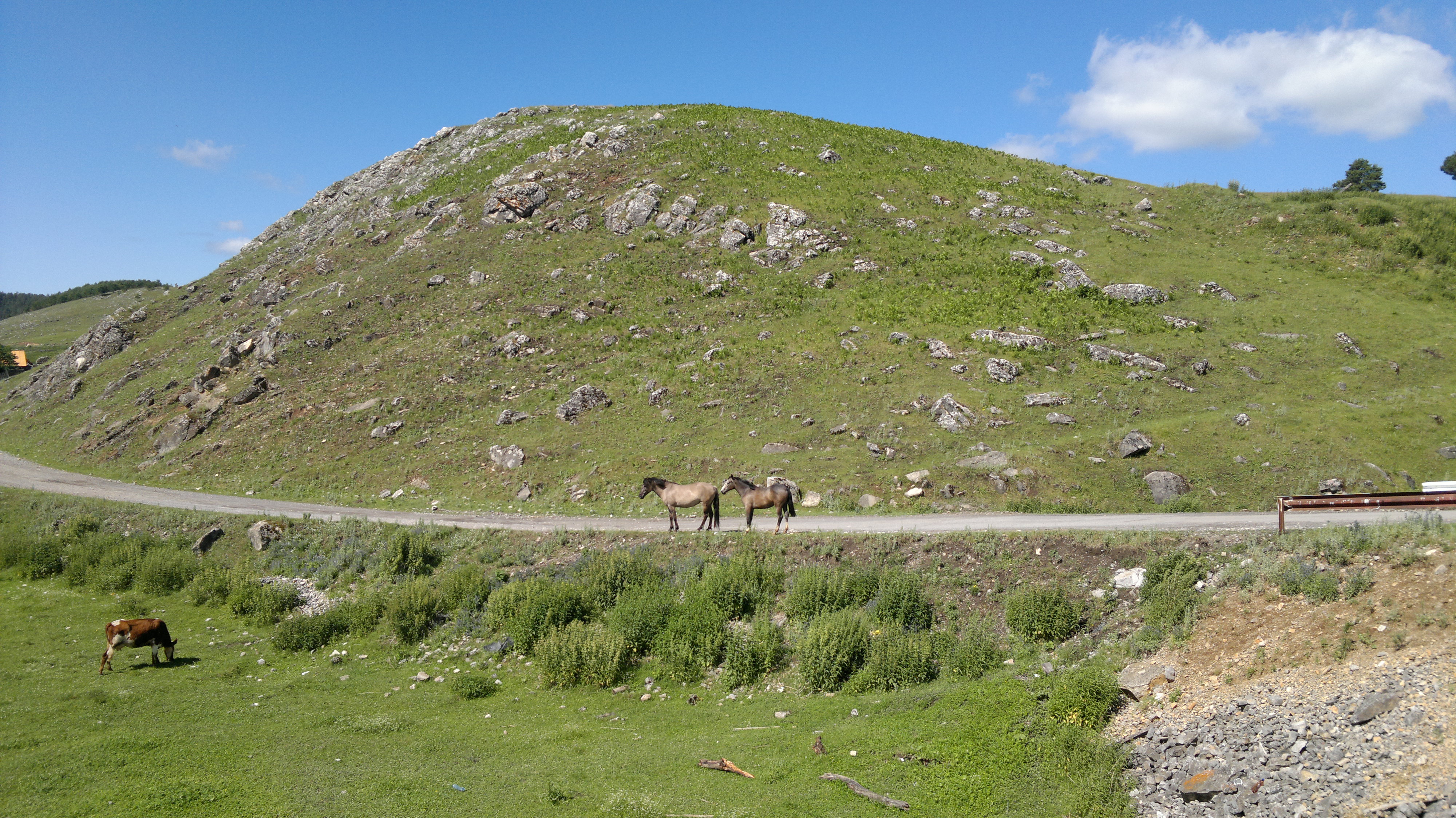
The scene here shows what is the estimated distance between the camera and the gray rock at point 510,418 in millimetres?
43875

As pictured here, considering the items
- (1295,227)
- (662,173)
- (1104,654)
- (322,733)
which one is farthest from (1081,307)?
(322,733)

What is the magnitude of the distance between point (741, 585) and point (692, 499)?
6.15 metres

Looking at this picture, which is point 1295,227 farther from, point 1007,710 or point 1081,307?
point 1007,710

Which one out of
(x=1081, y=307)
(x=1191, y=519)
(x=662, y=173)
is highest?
(x=662, y=173)

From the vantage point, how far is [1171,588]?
54.5 ft

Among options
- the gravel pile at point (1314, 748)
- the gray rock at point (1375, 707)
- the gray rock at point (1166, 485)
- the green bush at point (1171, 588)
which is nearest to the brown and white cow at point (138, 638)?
the gravel pile at point (1314, 748)

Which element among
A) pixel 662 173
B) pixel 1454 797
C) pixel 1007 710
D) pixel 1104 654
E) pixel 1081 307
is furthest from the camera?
pixel 662 173

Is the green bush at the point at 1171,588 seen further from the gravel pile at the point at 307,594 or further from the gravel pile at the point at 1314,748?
the gravel pile at the point at 307,594

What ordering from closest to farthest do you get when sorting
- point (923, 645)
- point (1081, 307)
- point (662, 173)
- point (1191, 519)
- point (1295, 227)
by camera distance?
point (923, 645), point (1191, 519), point (1081, 307), point (1295, 227), point (662, 173)

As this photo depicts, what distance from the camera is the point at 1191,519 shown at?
23.8m

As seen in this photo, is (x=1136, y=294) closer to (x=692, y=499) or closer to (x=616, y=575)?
(x=692, y=499)

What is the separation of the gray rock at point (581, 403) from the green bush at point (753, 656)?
86.9 ft

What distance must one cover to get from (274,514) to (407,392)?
50.7 ft

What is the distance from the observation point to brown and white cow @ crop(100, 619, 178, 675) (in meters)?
20.3
